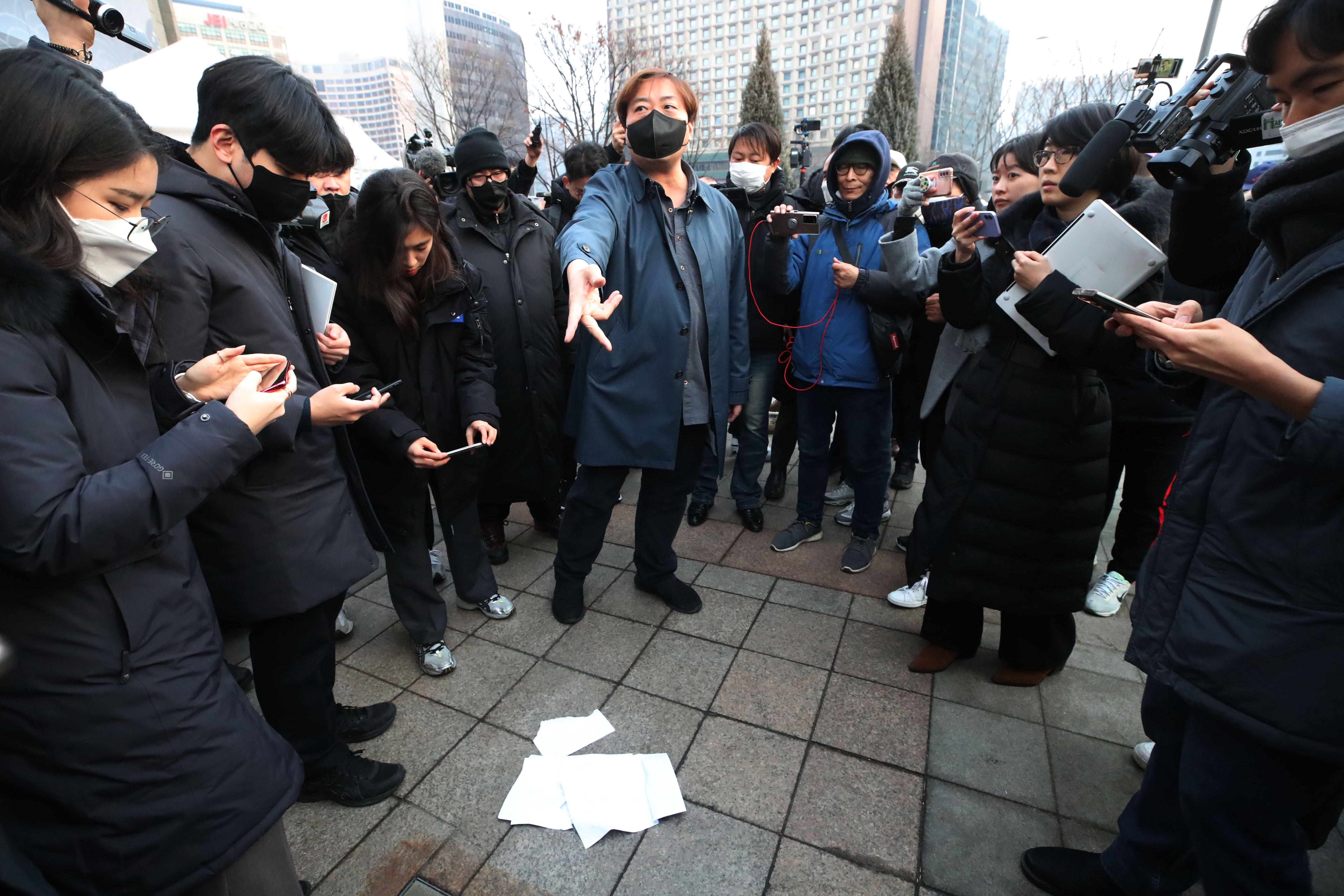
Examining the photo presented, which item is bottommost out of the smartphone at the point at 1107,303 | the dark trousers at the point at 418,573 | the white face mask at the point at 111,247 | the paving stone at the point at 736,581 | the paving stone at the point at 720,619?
the paving stone at the point at 736,581

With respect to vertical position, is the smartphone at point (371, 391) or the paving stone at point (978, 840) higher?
the smartphone at point (371, 391)

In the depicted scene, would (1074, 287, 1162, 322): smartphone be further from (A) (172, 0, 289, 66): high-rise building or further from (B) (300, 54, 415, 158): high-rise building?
(B) (300, 54, 415, 158): high-rise building

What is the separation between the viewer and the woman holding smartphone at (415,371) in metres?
2.54

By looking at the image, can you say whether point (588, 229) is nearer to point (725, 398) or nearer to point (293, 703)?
point (725, 398)

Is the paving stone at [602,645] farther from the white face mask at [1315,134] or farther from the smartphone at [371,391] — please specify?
the white face mask at [1315,134]

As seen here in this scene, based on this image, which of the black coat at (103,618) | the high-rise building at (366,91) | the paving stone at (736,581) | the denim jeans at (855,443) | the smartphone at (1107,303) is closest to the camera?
the black coat at (103,618)

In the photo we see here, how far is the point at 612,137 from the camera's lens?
4.20 metres

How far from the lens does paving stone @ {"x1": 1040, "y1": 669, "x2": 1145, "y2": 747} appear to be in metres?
2.50

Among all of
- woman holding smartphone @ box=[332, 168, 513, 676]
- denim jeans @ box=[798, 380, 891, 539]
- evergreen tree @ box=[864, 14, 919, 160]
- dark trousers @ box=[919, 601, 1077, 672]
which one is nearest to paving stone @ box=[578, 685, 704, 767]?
woman holding smartphone @ box=[332, 168, 513, 676]

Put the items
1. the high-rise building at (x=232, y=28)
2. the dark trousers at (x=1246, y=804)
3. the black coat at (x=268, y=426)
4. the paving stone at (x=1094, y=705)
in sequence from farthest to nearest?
the high-rise building at (x=232, y=28)
the paving stone at (x=1094, y=705)
the black coat at (x=268, y=426)
the dark trousers at (x=1246, y=804)

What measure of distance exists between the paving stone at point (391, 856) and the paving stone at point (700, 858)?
614mm

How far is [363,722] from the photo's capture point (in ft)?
8.23

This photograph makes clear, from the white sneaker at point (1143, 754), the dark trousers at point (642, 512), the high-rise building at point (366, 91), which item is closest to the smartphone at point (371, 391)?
the dark trousers at point (642, 512)

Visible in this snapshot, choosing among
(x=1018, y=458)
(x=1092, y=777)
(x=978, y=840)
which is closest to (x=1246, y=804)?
(x=978, y=840)
